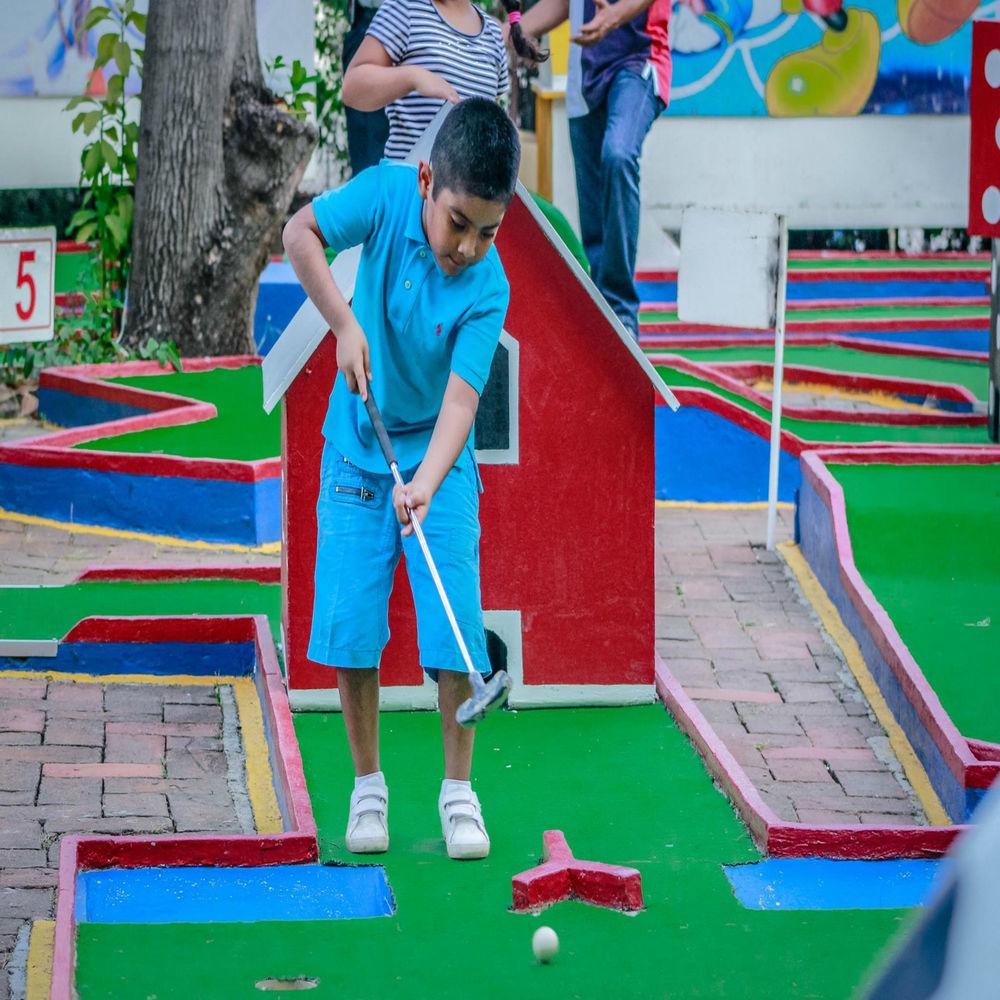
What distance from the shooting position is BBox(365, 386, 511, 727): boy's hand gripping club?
3713 millimetres

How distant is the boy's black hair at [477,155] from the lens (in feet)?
12.1

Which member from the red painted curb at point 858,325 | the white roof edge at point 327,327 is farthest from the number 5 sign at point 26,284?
the red painted curb at point 858,325

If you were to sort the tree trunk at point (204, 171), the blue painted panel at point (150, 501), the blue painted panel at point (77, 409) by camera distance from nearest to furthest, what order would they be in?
the blue painted panel at point (150, 501) < the blue painted panel at point (77, 409) < the tree trunk at point (204, 171)

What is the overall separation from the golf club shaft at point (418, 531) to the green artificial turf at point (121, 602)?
2.06 m

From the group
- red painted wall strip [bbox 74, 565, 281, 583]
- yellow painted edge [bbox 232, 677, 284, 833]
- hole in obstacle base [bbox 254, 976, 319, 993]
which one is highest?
red painted wall strip [bbox 74, 565, 281, 583]

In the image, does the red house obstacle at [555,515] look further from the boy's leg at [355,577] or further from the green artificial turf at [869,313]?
the green artificial turf at [869,313]

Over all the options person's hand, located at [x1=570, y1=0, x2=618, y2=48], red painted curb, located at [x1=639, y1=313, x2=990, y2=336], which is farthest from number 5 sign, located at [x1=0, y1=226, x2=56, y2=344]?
red painted curb, located at [x1=639, y1=313, x2=990, y2=336]

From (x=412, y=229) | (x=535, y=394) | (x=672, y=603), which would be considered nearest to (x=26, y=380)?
(x=672, y=603)

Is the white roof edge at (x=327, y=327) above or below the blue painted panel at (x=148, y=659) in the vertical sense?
above

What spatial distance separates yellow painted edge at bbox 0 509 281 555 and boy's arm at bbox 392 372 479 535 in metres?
3.77

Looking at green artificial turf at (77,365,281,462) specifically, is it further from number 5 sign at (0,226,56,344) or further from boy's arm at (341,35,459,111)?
boy's arm at (341,35,459,111)

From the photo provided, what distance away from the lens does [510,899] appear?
381cm

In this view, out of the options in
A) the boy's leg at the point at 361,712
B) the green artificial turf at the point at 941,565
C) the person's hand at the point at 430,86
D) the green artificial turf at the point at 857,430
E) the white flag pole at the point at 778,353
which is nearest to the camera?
the boy's leg at the point at 361,712

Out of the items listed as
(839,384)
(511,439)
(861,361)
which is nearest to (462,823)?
(511,439)
